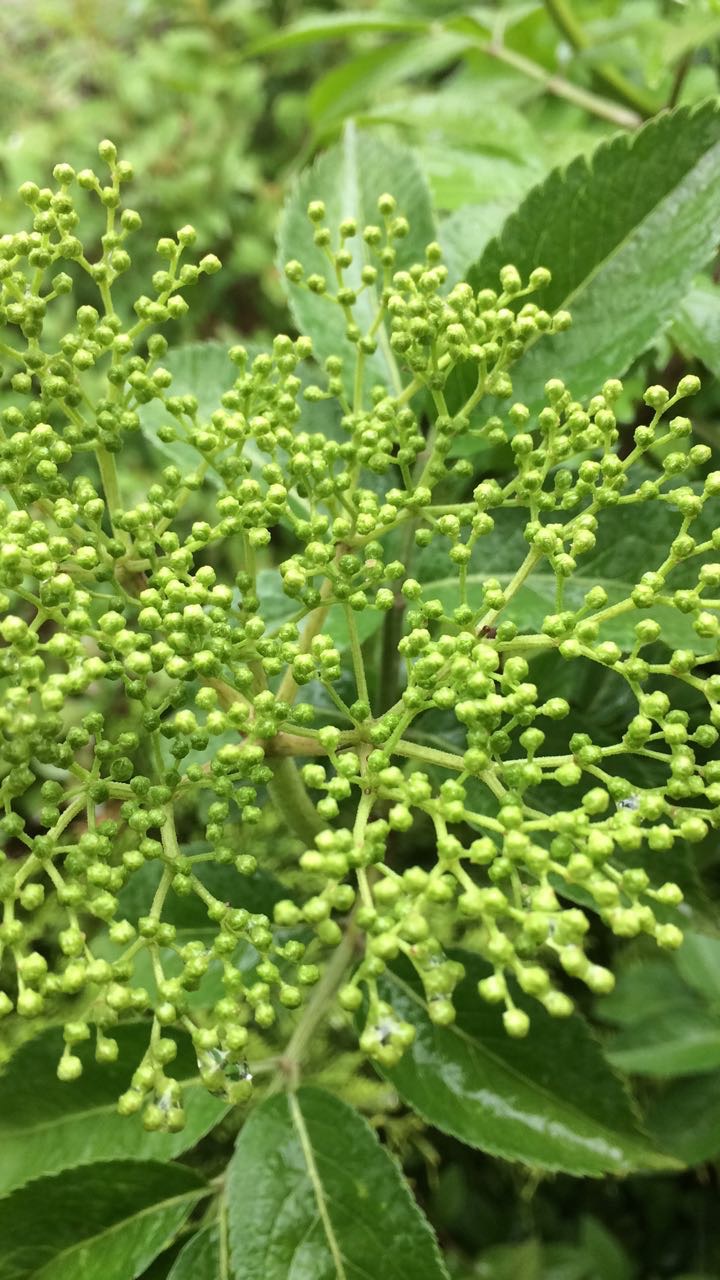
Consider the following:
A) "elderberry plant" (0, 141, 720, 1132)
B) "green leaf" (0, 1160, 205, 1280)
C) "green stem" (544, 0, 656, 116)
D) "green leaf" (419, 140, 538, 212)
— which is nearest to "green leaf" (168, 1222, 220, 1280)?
"green leaf" (0, 1160, 205, 1280)

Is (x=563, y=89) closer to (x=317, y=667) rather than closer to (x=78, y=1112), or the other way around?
(x=317, y=667)

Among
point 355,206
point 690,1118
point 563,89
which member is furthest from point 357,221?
point 690,1118

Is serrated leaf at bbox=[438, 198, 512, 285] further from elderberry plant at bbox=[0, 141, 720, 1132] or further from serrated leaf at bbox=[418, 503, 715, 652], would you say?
serrated leaf at bbox=[418, 503, 715, 652]

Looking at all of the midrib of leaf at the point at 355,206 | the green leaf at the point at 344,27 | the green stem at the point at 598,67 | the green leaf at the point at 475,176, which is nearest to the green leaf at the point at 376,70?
the green leaf at the point at 344,27

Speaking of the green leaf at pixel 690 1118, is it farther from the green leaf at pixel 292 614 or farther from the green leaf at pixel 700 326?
the green leaf at pixel 700 326

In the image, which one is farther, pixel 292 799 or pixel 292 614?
pixel 292 614

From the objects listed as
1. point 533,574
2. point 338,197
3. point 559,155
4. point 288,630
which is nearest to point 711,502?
point 533,574

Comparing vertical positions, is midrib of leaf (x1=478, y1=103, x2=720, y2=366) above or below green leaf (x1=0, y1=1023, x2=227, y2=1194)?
above
